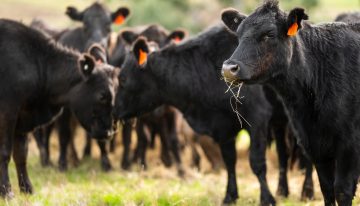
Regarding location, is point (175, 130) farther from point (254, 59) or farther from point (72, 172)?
point (254, 59)

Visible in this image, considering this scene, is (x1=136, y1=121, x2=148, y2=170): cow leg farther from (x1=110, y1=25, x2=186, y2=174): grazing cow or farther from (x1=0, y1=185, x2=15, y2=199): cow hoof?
(x1=0, y1=185, x2=15, y2=199): cow hoof

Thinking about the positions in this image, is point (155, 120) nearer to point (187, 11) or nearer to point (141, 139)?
point (141, 139)

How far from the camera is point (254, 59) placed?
20.3 feet

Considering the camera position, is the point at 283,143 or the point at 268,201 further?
the point at 283,143

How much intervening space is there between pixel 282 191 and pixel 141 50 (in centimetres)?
301

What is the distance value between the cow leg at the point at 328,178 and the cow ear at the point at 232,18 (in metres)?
A: 1.85

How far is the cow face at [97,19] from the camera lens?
12703 millimetres

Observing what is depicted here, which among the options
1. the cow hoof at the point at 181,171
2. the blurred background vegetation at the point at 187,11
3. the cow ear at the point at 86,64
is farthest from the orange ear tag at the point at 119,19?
the cow ear at the point at 86,64

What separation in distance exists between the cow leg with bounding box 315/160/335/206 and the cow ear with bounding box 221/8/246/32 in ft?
6.08

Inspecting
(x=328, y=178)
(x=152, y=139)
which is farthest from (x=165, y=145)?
(x=328, y=178)

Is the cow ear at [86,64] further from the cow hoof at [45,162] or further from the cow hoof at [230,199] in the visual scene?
the cow hoof at [45,162]

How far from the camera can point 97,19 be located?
513 inches

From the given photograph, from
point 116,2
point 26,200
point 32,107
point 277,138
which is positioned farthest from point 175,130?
point 116,2

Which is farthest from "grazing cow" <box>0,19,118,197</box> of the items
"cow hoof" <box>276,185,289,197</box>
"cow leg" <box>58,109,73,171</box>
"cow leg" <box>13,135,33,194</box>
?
"cow hoof" <box>276,185,289,197</box>
